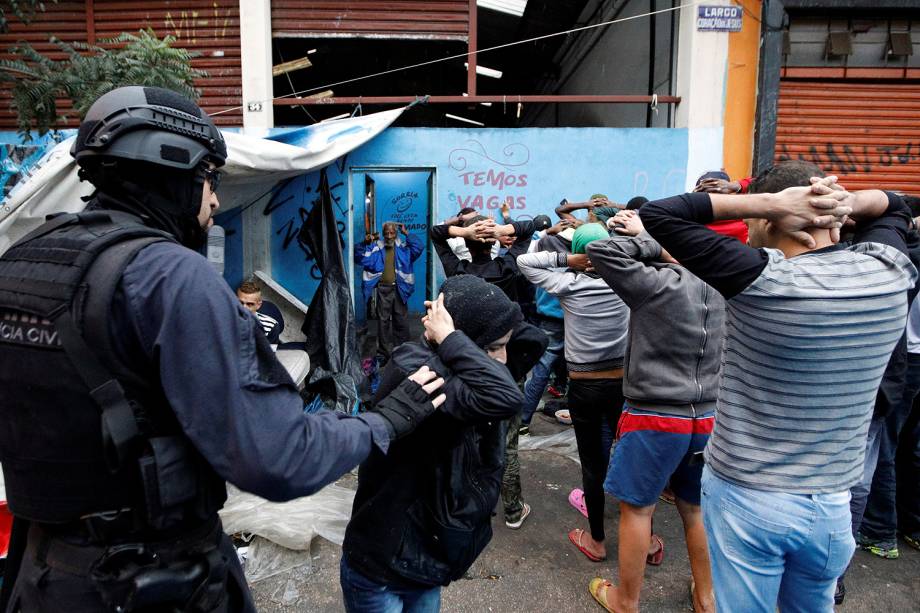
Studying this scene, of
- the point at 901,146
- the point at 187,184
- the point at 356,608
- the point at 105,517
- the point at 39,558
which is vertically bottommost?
the point at 356,608

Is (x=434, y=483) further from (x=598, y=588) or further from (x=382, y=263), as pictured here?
(x=382, y=263)

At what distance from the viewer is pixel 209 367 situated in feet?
3.92

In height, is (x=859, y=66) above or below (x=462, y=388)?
above

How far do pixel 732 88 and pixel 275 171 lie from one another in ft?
16.4

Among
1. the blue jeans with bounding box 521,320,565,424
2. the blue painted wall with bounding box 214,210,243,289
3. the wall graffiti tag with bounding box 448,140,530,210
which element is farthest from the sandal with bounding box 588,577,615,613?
the blue painted wall with bounding box 214,210,243,289

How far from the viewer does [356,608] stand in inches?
76.1

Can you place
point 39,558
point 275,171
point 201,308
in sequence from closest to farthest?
1. point 201,308
2. point 39,558
3. point 275,171

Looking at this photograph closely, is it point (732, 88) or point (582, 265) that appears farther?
point (732, 88)

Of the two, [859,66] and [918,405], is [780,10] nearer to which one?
[859,66]

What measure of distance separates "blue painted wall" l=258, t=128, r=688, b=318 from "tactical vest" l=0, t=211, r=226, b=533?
5.24 metres

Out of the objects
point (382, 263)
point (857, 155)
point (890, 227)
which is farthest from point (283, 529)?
point (857, 155)

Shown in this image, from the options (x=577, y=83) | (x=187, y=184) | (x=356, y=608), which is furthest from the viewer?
(x=577, y=83)

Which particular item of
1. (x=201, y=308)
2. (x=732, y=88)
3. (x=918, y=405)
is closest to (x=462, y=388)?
(x=201, y=308)

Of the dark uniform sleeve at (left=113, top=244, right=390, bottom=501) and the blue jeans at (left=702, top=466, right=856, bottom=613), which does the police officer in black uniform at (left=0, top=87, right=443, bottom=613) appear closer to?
the dark uniform sleeve at (left=113, top=244, right=390, bottom=501)
